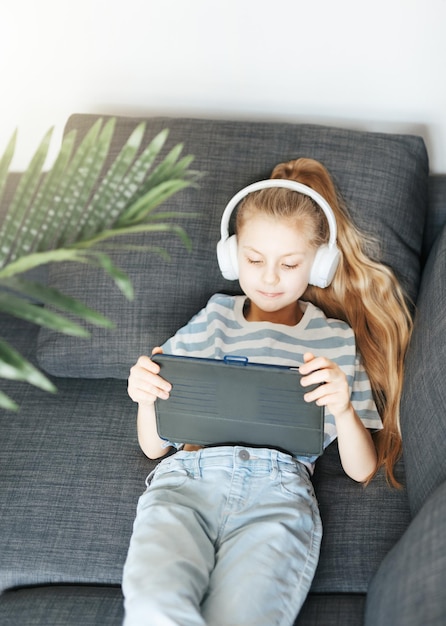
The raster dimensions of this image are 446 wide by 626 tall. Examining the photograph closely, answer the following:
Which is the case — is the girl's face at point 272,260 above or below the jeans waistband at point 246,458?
above

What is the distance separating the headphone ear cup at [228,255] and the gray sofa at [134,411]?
0.10 meters

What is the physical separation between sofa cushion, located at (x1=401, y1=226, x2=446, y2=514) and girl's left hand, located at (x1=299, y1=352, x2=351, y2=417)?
16 cm

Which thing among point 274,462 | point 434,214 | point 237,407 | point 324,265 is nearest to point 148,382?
point 237,407

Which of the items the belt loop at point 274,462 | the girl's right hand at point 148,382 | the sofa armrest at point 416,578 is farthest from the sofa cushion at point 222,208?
the sofa armrest at point 416,578

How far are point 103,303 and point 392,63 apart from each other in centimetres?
81

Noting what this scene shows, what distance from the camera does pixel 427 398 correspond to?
1203mm

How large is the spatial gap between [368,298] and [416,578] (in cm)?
63

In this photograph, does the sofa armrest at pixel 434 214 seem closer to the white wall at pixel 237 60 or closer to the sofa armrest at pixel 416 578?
the white wall at pixel 237 60

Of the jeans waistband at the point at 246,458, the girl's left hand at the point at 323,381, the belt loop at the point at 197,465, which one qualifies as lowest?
the belt loop at the point at 197,465

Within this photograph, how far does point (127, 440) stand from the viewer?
1414 millimetres

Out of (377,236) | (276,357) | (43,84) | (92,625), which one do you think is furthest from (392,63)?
(92,625)

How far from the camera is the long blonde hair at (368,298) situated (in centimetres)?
138

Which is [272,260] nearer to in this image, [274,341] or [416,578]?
[274,341]

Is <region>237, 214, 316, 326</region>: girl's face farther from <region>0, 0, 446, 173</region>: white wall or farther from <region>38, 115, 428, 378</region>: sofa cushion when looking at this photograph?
<region>0, 0, 446, 173</region>: white wall
